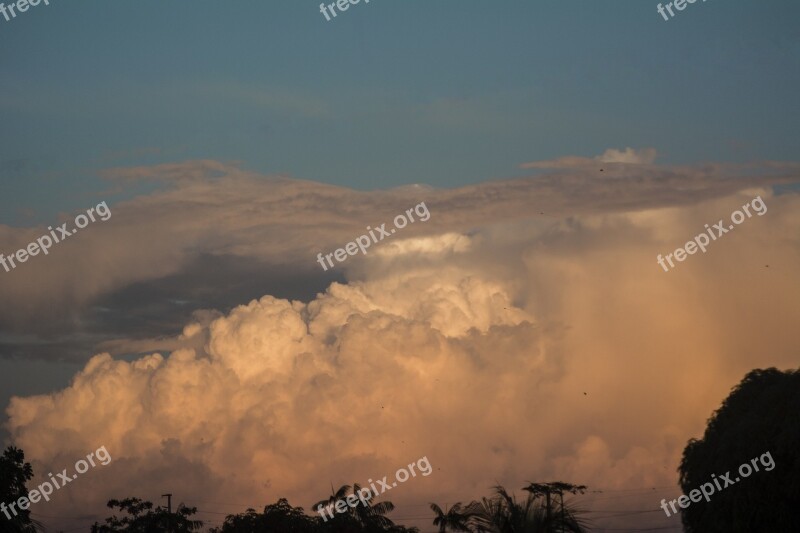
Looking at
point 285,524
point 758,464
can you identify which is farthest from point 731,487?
point 285,524

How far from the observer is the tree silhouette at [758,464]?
34.1 metres

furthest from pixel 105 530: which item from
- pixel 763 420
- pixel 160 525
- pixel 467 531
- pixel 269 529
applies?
pixel 763 420

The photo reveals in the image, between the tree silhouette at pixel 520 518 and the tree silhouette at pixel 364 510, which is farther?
the tree silhouette at pixel 364 510

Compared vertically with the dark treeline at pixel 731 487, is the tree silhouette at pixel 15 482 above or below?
above

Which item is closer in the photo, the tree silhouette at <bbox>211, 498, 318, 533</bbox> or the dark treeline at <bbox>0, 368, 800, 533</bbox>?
the dark treeline at <bbox>0, 368, 800, 533</bbox>

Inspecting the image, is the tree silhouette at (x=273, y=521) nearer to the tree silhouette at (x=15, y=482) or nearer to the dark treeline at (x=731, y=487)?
the dark treeline at (x=731, y=487)

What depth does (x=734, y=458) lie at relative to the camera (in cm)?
3591

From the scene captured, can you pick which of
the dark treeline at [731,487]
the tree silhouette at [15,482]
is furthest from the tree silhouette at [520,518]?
the tree silhouette at [15,482]

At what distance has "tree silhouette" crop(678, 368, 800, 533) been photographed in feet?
112

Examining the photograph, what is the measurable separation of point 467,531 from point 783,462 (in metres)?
12.4

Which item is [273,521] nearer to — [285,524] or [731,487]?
[285,524]

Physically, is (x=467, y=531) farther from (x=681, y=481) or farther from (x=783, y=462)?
(x=783, y=462)

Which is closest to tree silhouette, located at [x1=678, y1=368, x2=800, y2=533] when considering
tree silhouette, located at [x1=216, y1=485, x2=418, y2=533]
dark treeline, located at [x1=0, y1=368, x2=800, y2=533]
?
dark treeline, located at [x1=0, y1=368, x2=800, y2=533]

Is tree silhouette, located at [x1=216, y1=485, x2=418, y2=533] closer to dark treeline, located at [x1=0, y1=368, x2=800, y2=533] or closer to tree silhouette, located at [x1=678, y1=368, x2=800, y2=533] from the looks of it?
dark treeline, located at [x1=0, y1=368, x2=800, y2=533]
